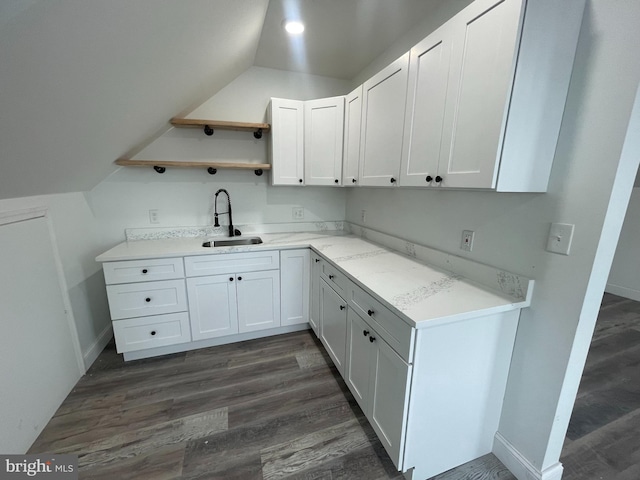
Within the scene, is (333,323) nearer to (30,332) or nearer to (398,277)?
(398,277)

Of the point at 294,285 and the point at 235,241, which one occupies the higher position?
the point at 235,241

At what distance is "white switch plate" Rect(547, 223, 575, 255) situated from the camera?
1.01 meters

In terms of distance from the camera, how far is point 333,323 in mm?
1865

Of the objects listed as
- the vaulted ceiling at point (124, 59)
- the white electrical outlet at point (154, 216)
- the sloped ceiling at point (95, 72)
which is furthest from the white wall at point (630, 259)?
the white electrical outlet at point (154, 216)

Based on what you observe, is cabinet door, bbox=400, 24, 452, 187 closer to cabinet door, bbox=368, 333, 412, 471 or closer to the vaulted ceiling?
the vaulted ceiling

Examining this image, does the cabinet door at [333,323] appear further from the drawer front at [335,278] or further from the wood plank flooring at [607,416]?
the wood plank flooring at [607,416]

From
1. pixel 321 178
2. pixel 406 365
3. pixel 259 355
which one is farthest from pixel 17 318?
pixel 321 178

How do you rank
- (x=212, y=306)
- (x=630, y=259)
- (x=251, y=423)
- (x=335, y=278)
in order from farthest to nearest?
(x=630, y=259) → (x=212, y=306) → (x=335, y=278) → (x=251, y=423)

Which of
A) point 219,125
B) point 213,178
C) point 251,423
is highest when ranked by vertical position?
point 219,125

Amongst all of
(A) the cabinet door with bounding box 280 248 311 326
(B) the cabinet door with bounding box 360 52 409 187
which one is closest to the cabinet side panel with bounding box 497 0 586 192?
(B) the cabinet door with bounding box 360 52 409 187

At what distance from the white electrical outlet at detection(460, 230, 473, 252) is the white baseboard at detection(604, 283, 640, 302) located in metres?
3.64

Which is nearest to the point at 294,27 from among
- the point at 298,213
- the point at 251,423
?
the point at 298,213

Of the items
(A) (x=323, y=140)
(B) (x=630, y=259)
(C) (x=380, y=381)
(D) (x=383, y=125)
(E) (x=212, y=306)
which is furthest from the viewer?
(B) (x=630, y=259)

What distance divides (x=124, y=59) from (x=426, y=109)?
53.6 inches
